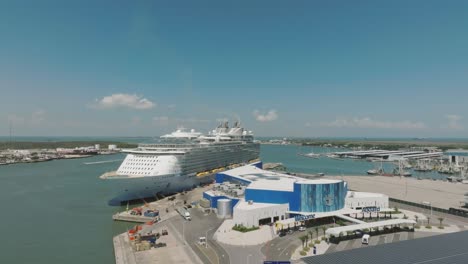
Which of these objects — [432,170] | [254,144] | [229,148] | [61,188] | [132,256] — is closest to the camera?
[132,256]

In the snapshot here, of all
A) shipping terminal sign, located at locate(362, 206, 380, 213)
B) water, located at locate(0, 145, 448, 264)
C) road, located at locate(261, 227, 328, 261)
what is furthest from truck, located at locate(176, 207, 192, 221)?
shipping terminal sign, located at locate(362, 206, 380, 213)

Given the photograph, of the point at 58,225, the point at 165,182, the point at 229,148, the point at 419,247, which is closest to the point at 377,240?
the point at 419,247

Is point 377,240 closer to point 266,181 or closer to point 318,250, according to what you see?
point 318,250

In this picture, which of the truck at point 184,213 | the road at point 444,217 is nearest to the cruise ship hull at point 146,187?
the truck at point 184,213

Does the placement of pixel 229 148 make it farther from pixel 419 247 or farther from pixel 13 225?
pixel 419 247

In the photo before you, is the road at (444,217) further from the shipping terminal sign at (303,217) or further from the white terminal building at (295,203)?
the shipping terminal sign at (303,217)

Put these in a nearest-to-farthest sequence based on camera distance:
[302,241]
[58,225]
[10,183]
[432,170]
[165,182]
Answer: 1. [302,241]
2. [58,225]
3. [165,182]
4. [10,183]
5. [432,170]

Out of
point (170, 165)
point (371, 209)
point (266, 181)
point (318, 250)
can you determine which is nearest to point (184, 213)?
point (170, 165)
